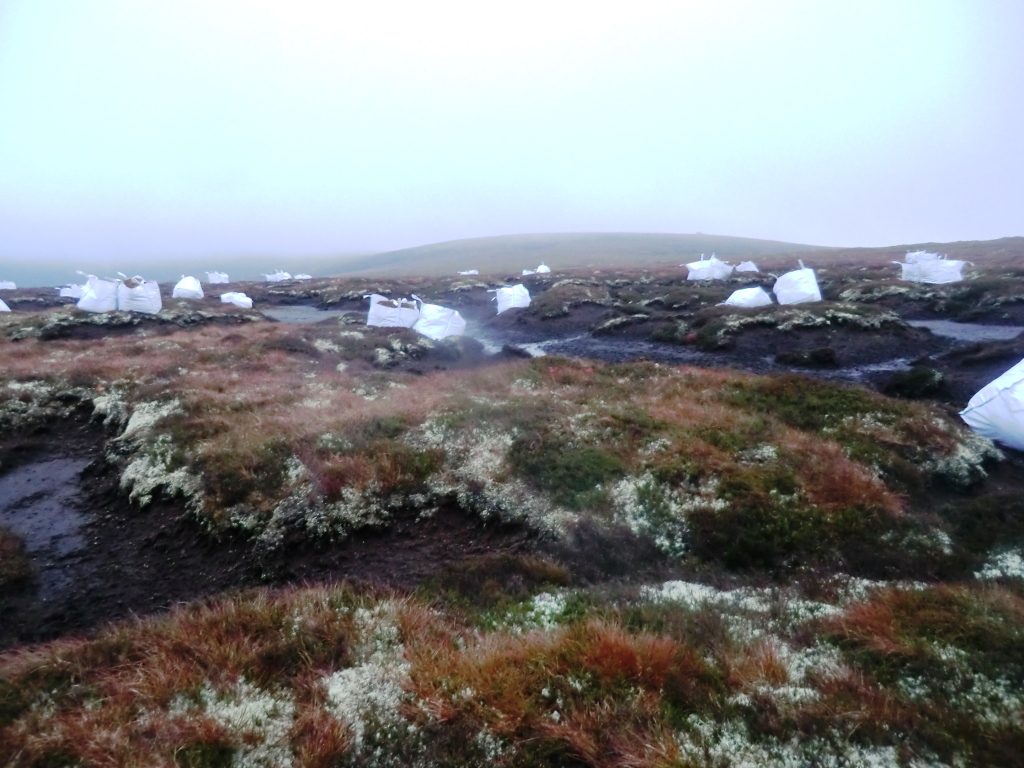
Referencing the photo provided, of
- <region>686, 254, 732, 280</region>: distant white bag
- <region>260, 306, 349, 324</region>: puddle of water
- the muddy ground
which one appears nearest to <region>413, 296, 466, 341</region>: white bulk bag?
the muddy ground

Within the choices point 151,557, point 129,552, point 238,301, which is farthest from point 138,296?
point 151,557

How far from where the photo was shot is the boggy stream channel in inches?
347

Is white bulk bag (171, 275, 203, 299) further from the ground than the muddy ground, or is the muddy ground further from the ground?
white bulk bag (171, 275, 203, 299)

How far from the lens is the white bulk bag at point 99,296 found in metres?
35.1

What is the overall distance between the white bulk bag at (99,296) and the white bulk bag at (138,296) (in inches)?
15.2

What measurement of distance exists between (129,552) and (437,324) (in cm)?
2290

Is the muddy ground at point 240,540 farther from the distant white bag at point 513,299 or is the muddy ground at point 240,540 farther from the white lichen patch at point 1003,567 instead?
the distant white bag at point 513,299

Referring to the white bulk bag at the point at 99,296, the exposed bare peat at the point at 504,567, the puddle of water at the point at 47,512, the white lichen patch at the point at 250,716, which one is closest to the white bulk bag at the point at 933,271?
the exposed bare peat at the point at 504,567

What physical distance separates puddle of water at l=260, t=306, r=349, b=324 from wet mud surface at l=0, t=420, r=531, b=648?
121 ft

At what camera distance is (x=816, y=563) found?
29.1ft

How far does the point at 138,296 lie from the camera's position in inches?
1459

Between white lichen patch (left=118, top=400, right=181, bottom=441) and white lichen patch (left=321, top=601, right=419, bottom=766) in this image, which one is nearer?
white lichen patch (left=321, top=601, right=419, bottom=766)

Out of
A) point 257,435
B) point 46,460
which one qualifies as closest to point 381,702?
point 257,435

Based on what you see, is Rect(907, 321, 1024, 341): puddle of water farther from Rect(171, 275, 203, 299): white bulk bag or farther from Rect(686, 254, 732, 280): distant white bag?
Rect(171, 275, 203, 299): white bulk bag
